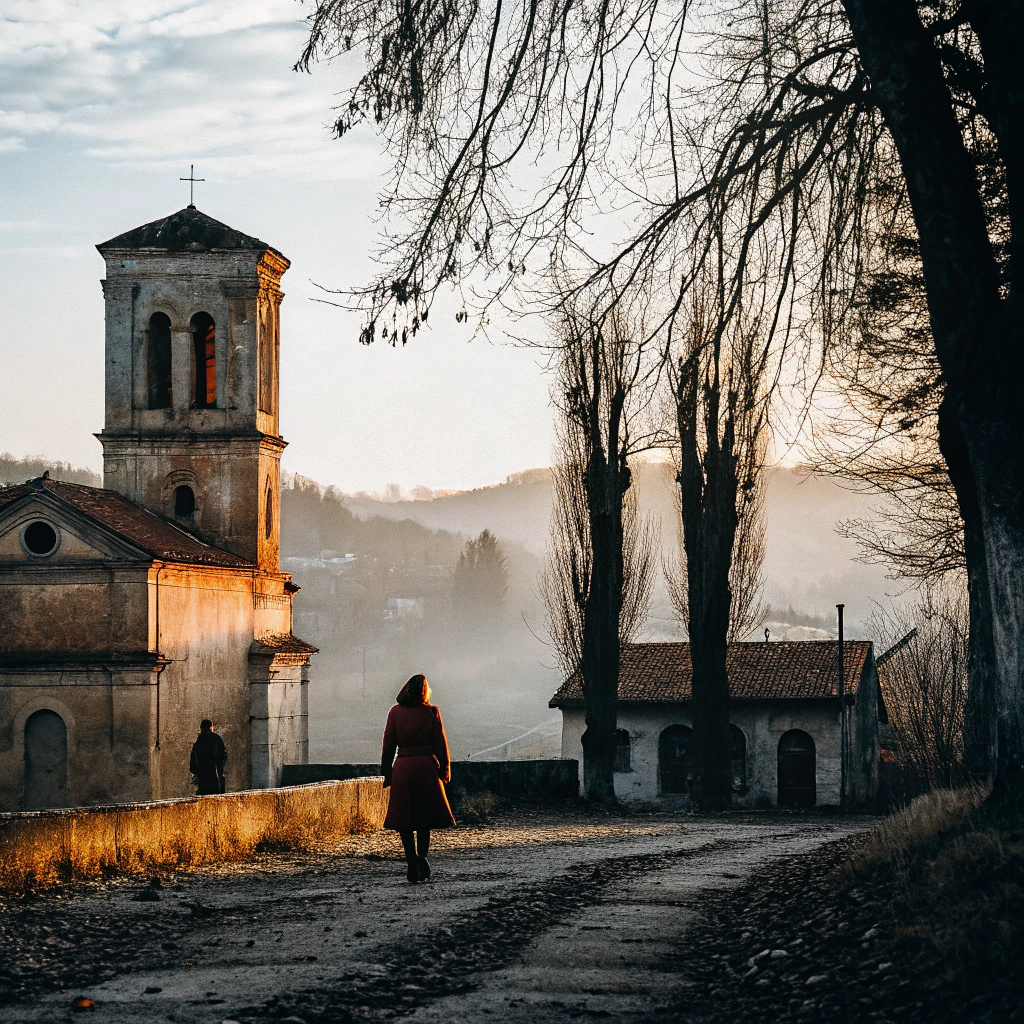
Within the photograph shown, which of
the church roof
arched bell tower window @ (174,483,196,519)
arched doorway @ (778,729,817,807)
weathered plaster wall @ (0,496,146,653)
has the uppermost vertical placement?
the church roof

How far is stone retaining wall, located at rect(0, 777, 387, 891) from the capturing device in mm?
9031

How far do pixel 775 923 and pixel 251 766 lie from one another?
2780cm

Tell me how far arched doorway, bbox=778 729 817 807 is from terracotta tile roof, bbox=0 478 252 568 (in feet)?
56.3

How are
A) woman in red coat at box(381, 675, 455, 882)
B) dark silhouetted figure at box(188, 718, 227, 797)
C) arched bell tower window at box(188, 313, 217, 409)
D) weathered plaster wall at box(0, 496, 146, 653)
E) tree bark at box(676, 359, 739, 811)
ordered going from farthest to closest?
arched bell tower window at box(188, 313, 217, 409) → weathered plaster wall at box(0, 496, 146, 653) → tree bark at box(676, 359, 739, 811) → dark silhouetted figure at box(188, 718, 227, 797) → woman in red coat at box(381, 675, 455, 882)

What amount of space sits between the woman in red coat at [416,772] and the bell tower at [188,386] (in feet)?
85.3

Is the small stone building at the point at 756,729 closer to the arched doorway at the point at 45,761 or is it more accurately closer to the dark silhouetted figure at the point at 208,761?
the arched doorway at the point at 45,761

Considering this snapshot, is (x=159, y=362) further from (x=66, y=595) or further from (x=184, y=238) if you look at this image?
(x=66, y=595)

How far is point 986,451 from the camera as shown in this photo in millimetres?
6602

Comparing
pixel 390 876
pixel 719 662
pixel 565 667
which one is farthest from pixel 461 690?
pixel 390 876

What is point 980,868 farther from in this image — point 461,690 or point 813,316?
point 461,690

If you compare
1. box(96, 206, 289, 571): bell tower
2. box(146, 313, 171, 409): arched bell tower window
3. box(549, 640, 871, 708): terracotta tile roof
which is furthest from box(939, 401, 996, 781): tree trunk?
box(146, 313, 171, 409): arched bell tower window

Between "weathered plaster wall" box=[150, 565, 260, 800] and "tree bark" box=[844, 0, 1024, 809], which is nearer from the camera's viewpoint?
"tree bark" box=[844, 0, 1024, 809]

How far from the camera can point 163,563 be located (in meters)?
29.4

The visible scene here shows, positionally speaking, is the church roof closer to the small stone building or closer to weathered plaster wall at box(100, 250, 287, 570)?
weathered plaster wall at box(100, 250, 287, 570)
